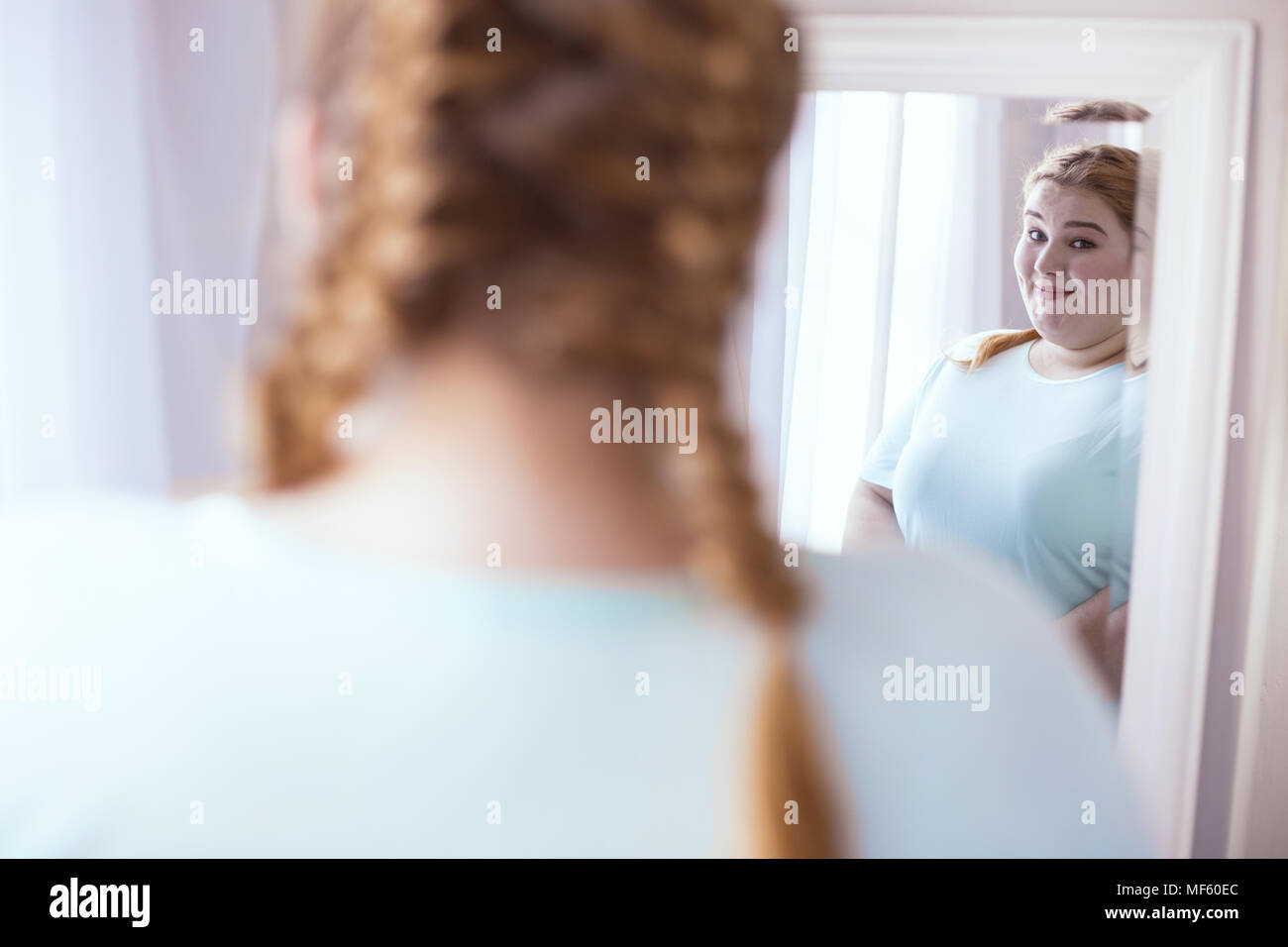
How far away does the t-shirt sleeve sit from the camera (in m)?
1.26

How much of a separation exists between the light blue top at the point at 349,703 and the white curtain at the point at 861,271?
35.0 inches

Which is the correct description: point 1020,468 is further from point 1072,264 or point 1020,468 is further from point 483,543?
point 483,543

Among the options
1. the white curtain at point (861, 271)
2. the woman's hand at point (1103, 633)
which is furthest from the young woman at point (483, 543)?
Answer: the woman's hand at point (1103, 633)

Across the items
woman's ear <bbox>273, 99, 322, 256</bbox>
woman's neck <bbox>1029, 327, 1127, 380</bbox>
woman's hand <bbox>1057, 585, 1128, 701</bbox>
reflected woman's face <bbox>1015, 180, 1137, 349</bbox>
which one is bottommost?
woman's hand <bbox>1057, 585, 1128, 701</bbox>

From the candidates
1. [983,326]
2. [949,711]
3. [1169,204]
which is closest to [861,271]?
[983,326]

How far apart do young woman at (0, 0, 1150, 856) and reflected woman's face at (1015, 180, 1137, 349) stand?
93 centimetres

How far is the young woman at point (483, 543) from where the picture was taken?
14.6 inches

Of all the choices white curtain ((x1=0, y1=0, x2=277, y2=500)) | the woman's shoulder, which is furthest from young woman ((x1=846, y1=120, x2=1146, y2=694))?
white curtain ((x1=0, y1=0, x2=277, y2=500))

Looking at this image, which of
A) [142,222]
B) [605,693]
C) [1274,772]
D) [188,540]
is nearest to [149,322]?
[142,222]

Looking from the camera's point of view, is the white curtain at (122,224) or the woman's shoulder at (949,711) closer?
the woman's shoulder at (949,711)

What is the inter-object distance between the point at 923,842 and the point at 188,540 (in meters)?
0.35

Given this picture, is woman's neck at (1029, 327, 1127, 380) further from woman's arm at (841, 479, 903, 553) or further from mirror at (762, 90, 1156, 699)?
woman's arm at (841, 479, 903, 553)

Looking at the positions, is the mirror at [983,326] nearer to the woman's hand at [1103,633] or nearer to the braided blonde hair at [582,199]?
the woman's hand at [1103,633]

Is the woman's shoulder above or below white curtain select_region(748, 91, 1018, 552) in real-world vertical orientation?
below
